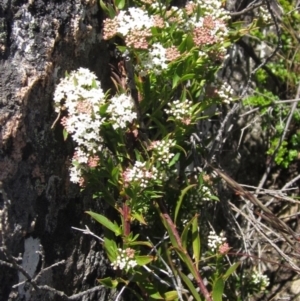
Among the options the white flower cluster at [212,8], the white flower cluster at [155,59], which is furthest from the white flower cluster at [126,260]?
the white flower cluster at [212,8]


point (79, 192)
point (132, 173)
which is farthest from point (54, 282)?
point (132, 173)

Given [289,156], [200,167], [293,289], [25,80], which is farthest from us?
[289,156]

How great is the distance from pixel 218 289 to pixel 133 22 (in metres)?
0.76

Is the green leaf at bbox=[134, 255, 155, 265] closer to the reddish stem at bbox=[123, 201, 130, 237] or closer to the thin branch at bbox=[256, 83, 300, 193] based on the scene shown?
the reddish stem at bbox=[123, 201, 130, 237]

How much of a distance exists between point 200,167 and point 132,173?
1.50ft

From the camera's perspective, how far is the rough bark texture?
1.52 m

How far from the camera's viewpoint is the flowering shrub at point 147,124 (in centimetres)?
152

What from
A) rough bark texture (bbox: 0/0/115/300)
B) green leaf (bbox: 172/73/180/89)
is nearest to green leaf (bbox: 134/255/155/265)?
rough bark texture (bbox: 0/0/115/300)

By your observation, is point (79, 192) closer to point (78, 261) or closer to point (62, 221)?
point (62, 221)

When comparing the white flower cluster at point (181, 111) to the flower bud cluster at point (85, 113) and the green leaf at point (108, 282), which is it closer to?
the flower bud cluster at point (85, 113)

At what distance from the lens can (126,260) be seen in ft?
5.20

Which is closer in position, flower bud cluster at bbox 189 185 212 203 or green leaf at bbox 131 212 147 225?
green leaf at bbox 131 212 147 225

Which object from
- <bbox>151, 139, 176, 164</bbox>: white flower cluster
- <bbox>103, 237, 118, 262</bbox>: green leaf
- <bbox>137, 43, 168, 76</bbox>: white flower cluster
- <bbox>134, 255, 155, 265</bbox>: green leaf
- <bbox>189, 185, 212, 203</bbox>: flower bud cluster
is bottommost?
<bbox>134, 255, 155, 265</bbox>: green leaf

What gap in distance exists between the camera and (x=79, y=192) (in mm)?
1714
